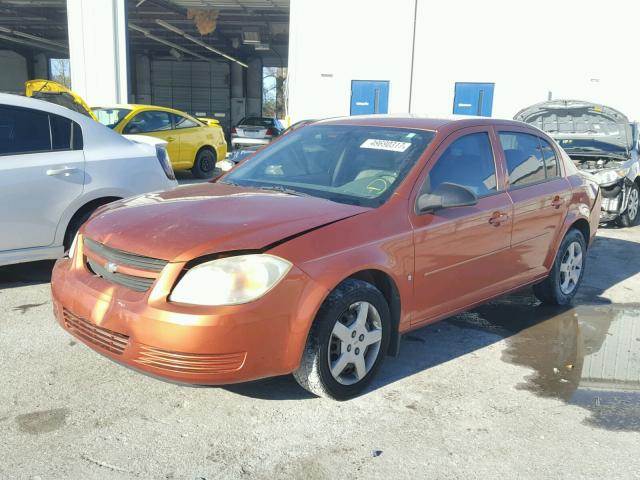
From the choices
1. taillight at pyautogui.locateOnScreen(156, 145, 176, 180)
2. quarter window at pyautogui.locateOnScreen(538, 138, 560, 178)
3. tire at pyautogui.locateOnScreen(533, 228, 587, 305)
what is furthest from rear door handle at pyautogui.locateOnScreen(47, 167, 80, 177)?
tire at pyautogui.locateOnScreen(533, 228, 587, 305)

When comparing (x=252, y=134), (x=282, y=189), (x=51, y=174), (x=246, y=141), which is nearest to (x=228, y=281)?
(x=282, y=189)

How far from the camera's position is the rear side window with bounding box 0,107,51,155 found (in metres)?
5.00

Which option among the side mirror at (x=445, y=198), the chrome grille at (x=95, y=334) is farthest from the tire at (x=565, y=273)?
the chrome grille at (x=95, y=334)

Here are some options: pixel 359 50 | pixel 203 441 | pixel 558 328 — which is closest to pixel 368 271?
pixel 203 441

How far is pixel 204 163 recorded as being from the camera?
13797 mm

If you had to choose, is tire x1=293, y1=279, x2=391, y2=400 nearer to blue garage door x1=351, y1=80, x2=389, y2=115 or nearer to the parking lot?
the parking lot

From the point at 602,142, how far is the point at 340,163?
6.88m

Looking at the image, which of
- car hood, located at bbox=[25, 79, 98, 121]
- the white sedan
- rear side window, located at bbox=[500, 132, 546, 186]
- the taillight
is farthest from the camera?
car hood, located at bbox=[25, 79, 98, 121]

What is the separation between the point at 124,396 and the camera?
11.0 ft

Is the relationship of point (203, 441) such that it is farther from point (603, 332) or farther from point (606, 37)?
point (606, 37)

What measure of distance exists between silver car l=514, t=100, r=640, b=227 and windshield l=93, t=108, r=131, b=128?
7237 mm

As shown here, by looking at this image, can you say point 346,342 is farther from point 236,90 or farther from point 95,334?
point 236,90

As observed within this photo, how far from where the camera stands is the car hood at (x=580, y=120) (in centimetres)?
917

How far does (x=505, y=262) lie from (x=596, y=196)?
1.85 m
